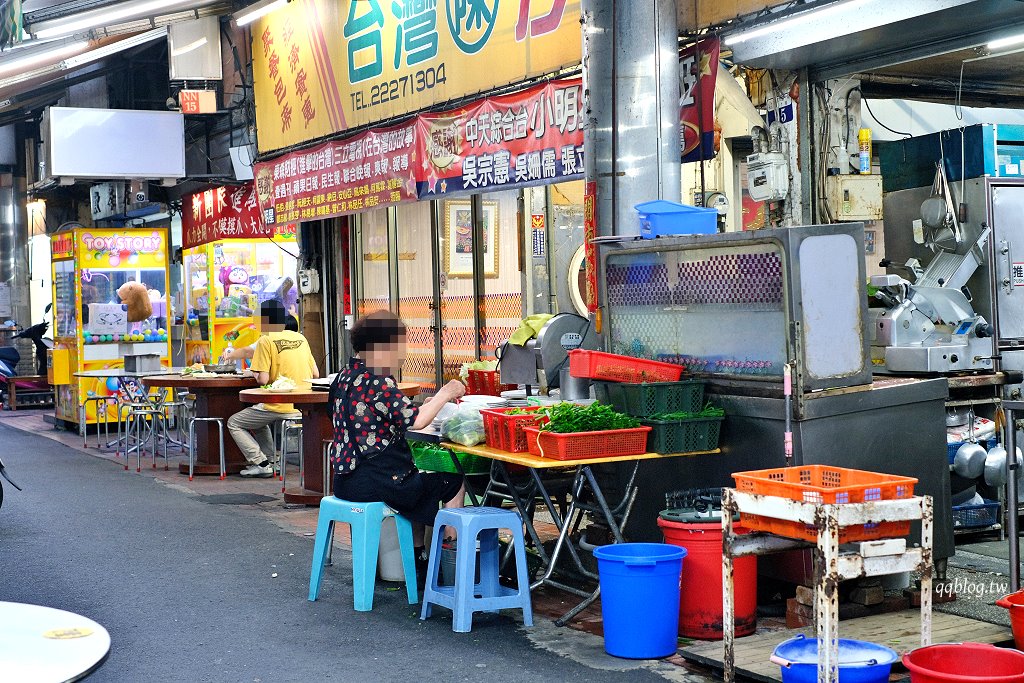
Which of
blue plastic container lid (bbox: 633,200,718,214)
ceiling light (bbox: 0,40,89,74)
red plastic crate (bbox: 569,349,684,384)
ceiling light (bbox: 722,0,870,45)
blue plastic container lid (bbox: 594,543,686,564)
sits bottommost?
blue plastic container lid (bbox: 594,543,686,564)

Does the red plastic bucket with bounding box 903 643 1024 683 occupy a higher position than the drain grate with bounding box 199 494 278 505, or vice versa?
the red plastic bucket with bounding box 903 643 1024 683

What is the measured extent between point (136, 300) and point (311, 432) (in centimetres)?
701

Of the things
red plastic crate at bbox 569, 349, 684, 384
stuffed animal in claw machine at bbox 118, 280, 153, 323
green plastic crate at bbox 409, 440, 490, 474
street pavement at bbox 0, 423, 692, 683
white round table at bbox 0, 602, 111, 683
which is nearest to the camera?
white round table at bbox 0, 602, 111, 683

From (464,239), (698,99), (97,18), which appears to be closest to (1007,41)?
(698,99)

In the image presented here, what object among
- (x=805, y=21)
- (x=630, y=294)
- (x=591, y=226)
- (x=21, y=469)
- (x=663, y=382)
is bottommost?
(x=21, y=469)

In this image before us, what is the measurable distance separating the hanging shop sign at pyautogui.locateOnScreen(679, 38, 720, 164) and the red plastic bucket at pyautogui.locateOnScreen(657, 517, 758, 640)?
342 cm

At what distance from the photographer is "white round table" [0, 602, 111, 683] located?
102 inches

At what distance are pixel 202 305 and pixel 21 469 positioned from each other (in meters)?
5.03

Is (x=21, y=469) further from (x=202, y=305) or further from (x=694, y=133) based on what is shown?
(x=694, y=133)

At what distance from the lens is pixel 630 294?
7.30 meters

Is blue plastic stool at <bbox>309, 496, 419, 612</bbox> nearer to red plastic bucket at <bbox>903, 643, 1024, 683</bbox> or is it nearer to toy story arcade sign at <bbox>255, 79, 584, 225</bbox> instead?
red plastic bucket at <bbox>903, 643, 1024, 683</bbox>

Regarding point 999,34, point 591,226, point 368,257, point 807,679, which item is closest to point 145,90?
point 368,257

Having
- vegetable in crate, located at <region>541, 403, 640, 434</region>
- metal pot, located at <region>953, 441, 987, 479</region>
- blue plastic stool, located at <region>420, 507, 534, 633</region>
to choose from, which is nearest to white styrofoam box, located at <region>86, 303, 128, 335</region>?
blue plastic stool, located at <region>420, 507, 534, 633</region>

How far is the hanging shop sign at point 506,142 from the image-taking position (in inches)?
361
